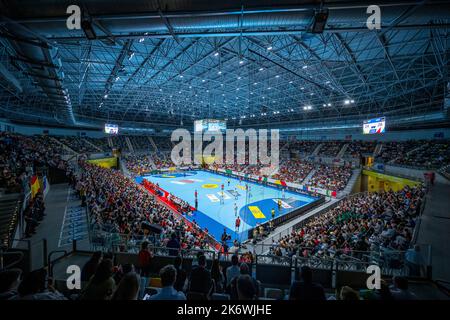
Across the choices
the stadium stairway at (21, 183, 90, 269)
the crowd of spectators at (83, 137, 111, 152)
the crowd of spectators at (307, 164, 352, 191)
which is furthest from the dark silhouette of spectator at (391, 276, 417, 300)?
the crowd of spectators at (83, 137, 111, 152)

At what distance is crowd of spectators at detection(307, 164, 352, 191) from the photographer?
23897 millimetres

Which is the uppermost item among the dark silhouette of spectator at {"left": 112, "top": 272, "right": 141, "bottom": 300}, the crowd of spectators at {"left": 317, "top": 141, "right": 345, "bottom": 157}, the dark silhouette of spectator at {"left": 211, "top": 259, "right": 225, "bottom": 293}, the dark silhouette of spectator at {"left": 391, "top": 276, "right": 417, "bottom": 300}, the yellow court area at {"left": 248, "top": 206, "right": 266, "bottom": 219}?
the crowd of spectators at {"left": 317, "top": 141, "right": 345, "bottom": 157}

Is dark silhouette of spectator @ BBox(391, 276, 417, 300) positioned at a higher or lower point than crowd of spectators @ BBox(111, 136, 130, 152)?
lower

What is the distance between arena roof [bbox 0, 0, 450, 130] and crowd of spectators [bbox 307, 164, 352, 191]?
913 centimetres

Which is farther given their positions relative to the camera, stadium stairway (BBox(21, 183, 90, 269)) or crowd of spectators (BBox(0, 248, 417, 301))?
stadium stairway (BBox(21, 183, 90, 269))

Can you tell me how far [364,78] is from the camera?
20438mm

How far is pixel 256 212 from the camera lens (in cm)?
1916

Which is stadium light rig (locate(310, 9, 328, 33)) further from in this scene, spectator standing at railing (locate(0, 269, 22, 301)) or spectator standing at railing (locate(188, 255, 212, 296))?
spectator standing at railing (locate(0, 269, 22, 301))

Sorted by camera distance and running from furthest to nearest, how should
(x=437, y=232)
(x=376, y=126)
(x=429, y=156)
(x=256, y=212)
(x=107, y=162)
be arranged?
(x=107, y=162) < (x=376, y=126) < (x=429, y=156) < (x=256, y=212) < (x=437, y=232)

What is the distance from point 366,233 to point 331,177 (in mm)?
18967

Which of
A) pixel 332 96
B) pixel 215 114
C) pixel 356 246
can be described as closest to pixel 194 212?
pixel 356 246

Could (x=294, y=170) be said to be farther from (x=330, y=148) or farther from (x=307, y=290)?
(x=307, y=290)

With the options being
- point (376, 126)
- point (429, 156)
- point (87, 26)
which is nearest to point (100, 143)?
point (87, 26)

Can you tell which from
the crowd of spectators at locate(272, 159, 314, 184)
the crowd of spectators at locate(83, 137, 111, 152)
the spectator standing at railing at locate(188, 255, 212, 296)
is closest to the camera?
the spectator standing at railing at locate(188, 255, 212, 296)
